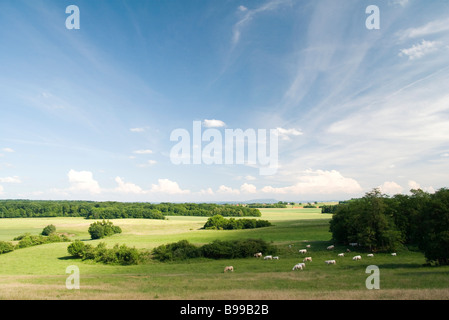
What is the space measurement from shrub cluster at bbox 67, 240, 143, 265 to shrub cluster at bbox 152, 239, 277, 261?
5.77 m

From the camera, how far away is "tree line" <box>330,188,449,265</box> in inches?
1389

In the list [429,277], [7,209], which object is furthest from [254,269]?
[7,209]

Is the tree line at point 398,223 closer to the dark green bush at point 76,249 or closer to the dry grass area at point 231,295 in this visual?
the dry grass area at point 231,295

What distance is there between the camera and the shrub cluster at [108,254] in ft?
186

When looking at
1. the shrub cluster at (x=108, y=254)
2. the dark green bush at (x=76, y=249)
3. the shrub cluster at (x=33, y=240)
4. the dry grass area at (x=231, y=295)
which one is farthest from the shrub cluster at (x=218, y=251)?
the shrub cluster at (x=33, y=240)

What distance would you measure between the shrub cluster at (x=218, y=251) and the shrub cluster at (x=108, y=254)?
227 inches

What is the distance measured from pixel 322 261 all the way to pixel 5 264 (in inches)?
2452

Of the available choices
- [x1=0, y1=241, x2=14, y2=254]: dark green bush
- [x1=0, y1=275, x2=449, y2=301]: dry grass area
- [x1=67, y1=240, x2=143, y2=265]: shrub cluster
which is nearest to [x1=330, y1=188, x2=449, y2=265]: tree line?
[x1=0, y1=275, x2=449, y2=301]: dry grass area

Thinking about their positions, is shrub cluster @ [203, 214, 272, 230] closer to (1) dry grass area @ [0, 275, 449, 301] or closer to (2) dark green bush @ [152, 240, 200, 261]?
(2) dark green bush @ [152, 240, 200, 261]

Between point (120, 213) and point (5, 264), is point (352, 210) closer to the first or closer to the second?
point (5, 264)

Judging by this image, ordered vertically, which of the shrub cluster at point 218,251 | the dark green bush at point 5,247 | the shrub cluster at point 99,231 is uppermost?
the shrub cluster at point 218,251

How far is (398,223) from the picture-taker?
61.3 metres

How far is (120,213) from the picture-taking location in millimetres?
187500

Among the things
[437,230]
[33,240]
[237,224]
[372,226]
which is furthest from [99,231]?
[437,230]
